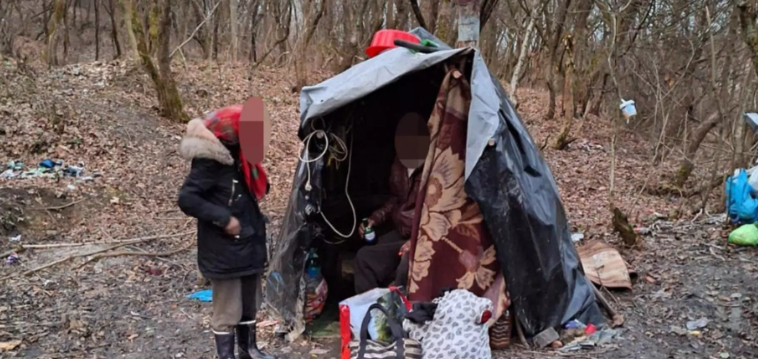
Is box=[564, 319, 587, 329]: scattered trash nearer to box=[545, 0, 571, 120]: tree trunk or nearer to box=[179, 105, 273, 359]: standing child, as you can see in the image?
box=[179, 105, 273, 359]: standing child

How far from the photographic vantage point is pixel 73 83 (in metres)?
12.1

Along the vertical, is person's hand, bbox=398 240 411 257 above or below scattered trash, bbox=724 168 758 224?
below

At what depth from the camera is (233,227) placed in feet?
11.7

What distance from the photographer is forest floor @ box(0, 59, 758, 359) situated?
4.41 metres

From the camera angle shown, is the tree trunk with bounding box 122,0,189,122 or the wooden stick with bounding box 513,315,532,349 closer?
the wooden stick with bounding box 513,315,532,349

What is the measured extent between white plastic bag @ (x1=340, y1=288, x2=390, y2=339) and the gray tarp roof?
3.33ft

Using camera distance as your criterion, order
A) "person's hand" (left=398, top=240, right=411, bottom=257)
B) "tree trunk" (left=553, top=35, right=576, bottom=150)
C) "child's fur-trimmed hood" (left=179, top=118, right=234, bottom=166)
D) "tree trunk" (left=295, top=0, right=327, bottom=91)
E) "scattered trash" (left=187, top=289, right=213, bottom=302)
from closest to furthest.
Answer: "child's fur-trimmed hood" (left=179, top=118, right=234, bottom=166) < "person's hand" (left=398, top=240, right=411, bottom=257) < "scattered trash" (left=187, top=289, right=213, bottom=302) < "tree trunk" (left=553, top=35, right=576, bottom=150) < "tree trunk" (left=295, top=0, right=327, bottom=91)

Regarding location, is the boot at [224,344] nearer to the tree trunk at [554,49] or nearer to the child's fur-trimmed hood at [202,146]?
the child's fur-trimmed hood at [202,146]

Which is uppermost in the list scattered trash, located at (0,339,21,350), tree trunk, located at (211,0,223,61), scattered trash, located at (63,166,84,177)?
tree trunk, located at (211,0,223,61)

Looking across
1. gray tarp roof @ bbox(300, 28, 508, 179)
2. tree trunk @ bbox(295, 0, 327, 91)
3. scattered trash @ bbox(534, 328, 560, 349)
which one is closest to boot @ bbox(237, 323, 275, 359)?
gray tarp roof @ bbox(300, 28, 508, 179)

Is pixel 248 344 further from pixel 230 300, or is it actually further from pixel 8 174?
pixel 8 174

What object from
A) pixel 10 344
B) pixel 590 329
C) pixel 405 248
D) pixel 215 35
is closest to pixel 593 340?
pixel 590 329

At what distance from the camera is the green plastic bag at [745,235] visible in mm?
5414

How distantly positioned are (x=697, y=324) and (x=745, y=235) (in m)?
1.51
